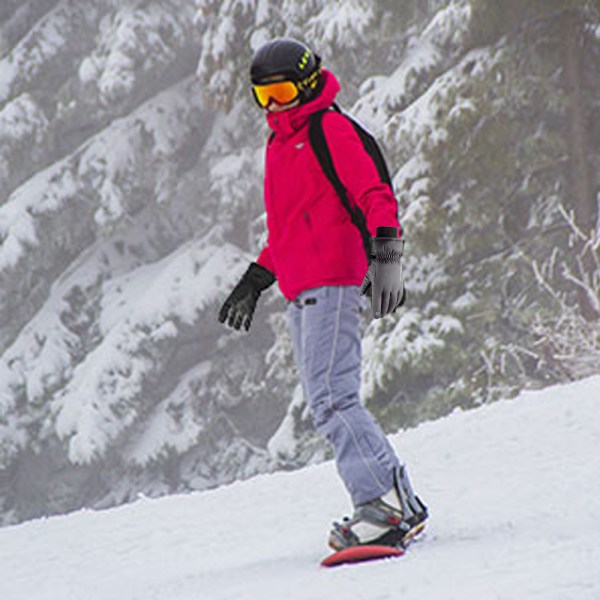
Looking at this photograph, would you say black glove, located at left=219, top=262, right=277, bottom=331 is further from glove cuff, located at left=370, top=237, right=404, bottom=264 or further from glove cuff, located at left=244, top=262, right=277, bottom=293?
glove cuff, located at left=370, top=237, right=404, bottom=264

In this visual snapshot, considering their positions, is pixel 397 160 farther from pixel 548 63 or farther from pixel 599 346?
pixel 599 346

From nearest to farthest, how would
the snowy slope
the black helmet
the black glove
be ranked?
1. the snowy slope
2. the black helmet
3. the black glove

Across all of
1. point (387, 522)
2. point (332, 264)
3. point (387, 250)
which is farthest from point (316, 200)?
point (387, 522)

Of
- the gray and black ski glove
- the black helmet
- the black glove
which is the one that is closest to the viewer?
the gray and black ski glove

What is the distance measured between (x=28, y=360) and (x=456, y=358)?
9.37m

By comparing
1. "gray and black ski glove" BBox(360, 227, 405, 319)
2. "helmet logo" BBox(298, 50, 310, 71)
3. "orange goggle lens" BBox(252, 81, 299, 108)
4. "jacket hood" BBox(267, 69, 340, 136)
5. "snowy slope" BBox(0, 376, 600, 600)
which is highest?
"helmet logo" BBox(298, 50, 310, 71)

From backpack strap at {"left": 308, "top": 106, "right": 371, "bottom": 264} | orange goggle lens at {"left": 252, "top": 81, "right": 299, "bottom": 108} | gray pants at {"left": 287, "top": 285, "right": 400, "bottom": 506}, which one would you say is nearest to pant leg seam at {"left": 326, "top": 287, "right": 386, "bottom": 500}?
gray pants at {"left": 287, "top": 285, "right": 400, "bottom": 506}

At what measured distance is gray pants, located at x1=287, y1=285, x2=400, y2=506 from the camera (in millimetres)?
2793

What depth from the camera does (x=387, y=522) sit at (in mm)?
2727

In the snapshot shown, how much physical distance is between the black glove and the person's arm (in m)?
0.57

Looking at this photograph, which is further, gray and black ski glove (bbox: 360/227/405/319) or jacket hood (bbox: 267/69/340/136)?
jacket hood (bbox: 267/69/340/136)

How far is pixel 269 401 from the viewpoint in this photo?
17656mm

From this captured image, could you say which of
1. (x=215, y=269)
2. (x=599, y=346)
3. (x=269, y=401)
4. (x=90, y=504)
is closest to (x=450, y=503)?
(x=599, y=346)

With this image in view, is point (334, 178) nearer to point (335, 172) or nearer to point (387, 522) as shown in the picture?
point (335, 172)
